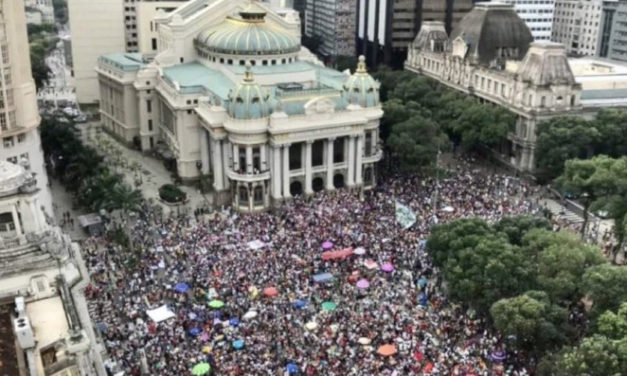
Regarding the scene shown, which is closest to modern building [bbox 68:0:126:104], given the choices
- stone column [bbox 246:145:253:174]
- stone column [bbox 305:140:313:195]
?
stone column [bbox 246:145:253:174]

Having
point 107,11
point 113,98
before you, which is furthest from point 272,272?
point 107,11

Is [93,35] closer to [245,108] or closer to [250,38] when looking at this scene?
[250,38]

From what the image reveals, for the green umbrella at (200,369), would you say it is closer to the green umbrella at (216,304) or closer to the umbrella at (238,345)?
the umbrella at (238,345)

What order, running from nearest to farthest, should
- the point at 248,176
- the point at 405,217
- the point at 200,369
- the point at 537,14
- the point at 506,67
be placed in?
the point at 200,369, the point at 405,217, the point at 248,176, the point at 506,67, the point at 537,14

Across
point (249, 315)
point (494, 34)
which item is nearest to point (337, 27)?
point (494, 34)

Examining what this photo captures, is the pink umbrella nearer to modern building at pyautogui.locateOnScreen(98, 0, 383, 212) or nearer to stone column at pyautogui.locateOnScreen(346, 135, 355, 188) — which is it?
modern building at pyautogui.locateOnScreen(98, 0, 383, 212)

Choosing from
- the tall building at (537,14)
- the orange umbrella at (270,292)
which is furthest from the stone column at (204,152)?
the tall building at (537,14)
